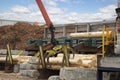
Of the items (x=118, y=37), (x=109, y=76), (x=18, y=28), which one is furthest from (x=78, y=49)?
(x=18, y=28)

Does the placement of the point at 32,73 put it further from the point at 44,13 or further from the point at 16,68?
the point at 44,13

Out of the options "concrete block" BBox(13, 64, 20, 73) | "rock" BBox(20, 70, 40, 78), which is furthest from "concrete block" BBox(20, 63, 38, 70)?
"concrete block" BBox(13, 64, 20, 73)

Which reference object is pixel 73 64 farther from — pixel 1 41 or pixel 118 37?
pixel 1 41

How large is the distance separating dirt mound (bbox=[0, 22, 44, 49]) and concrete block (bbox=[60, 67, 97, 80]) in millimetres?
21129

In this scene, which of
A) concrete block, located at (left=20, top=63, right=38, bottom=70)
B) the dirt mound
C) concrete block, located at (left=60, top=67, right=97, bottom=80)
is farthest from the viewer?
the dirt mound

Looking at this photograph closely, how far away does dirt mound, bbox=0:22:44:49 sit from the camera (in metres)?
35.7

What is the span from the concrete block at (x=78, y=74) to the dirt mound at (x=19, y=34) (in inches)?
832

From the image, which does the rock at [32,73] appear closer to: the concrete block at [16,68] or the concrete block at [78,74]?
the concrete block at [16,68]

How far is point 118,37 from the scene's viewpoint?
465 inches

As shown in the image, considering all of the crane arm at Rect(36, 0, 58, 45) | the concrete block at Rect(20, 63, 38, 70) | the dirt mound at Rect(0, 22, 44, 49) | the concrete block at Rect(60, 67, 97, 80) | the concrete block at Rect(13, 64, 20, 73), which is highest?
the crane arm at Rect(36, 0, 58, 45)

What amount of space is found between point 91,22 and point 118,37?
8.09m

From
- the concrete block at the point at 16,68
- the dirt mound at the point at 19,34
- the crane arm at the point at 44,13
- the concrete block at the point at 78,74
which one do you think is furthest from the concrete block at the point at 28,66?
the dirt mound at the point at 19,34

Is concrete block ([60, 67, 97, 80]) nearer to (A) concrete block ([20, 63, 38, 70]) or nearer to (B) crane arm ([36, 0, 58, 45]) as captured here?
(A) concrete block ([20, 63, 38, 70])

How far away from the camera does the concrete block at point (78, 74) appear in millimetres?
13430
